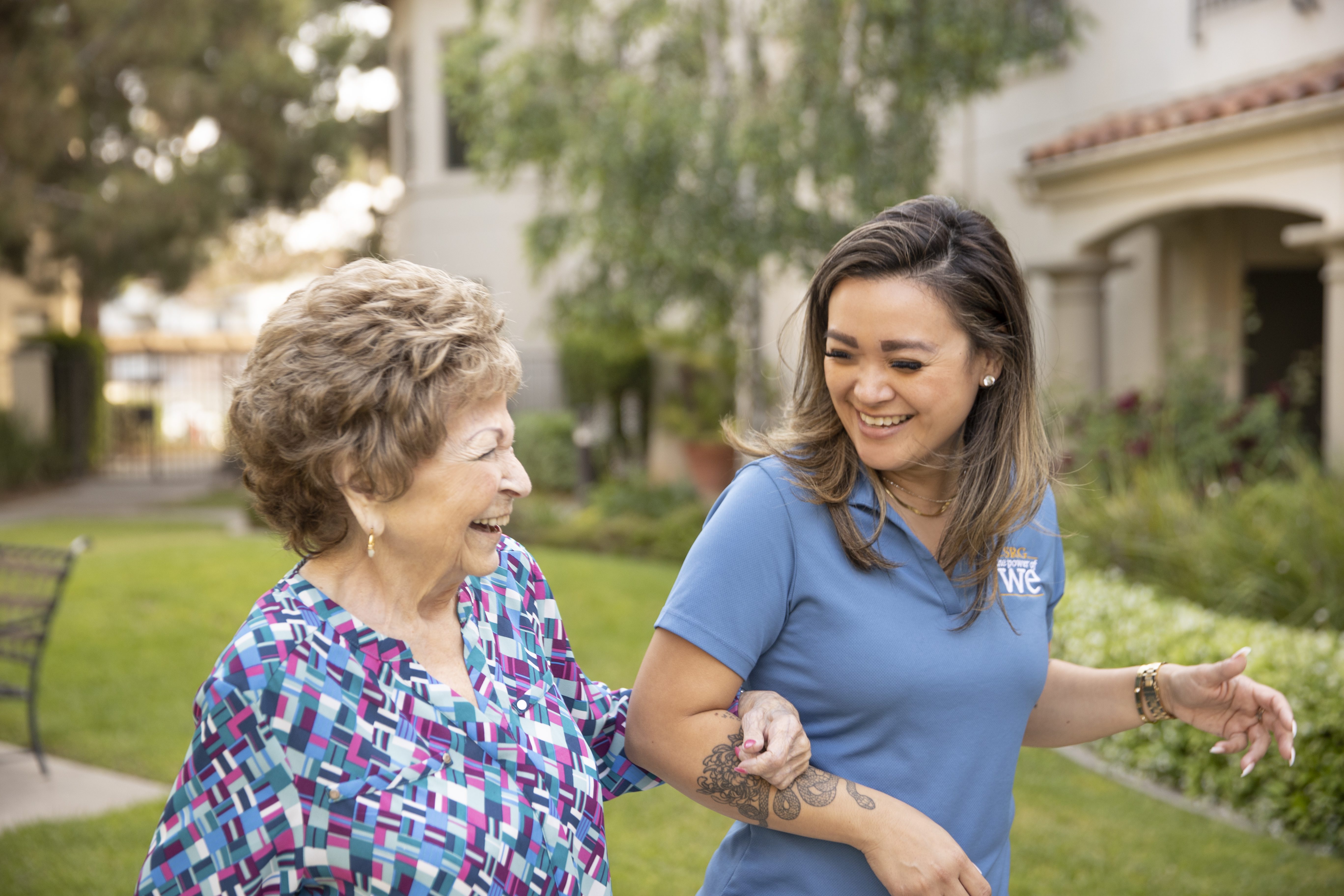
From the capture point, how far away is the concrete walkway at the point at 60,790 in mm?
5156

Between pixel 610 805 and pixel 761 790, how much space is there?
149 inches

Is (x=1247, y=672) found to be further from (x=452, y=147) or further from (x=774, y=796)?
(x=452, y=147)

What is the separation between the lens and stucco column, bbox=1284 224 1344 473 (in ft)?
26.4

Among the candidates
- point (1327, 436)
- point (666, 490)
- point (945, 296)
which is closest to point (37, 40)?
point (666, 490)

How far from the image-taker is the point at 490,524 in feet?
5.91

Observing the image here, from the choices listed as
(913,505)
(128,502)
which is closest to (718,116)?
(913,505)

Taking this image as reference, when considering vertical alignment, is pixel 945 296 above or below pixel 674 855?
above

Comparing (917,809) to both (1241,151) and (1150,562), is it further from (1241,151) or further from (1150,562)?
(1241,151)

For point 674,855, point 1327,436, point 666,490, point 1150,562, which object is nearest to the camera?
point 674,855

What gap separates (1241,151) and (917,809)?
27.8ft

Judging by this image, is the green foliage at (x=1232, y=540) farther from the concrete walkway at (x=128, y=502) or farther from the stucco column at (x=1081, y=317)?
the concrete walkway at (x=128, y=502)

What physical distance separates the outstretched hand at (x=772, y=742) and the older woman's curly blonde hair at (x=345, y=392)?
645 mm

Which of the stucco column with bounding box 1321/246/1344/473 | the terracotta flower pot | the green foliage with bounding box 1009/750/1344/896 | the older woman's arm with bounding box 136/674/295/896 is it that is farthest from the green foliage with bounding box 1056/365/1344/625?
the terracotta flower pot

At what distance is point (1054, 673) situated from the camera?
235cm
